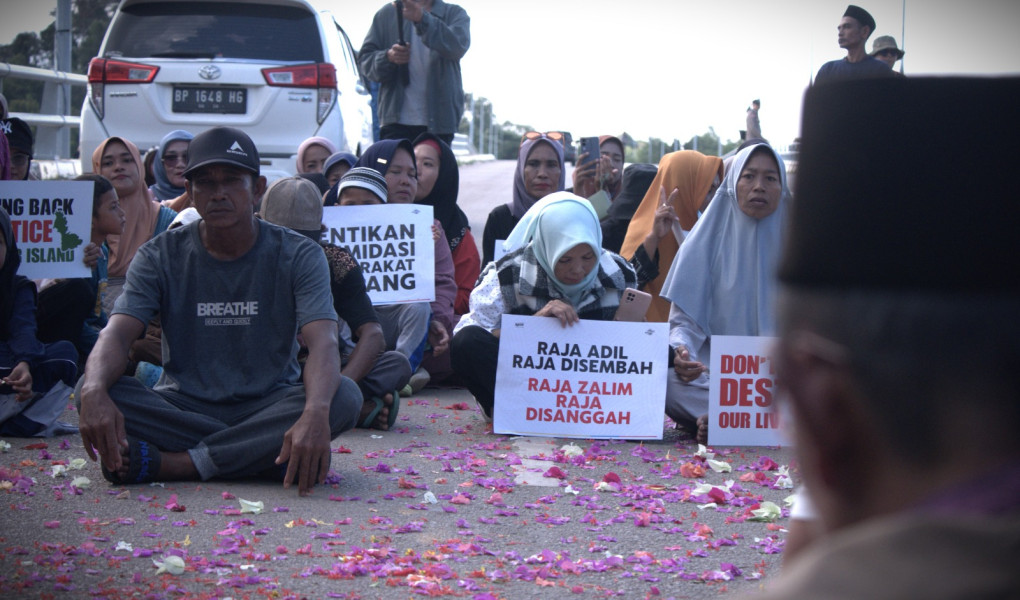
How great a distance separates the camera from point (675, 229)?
762 centimetres

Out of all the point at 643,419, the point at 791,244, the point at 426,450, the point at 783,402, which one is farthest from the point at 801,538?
the point at 643,419

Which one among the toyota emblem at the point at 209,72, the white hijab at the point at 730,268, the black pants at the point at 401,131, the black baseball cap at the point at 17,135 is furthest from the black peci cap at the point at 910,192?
the toyota emblem at the point at 209,72

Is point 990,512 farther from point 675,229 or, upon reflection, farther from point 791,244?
point 675,229

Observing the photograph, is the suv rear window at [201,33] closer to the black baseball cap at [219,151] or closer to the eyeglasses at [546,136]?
the eyeglasses at [546,136]

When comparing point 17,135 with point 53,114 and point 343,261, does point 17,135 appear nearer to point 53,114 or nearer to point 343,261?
point 343,261

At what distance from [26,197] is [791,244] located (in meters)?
7.14

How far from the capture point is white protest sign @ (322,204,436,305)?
7.45 meters

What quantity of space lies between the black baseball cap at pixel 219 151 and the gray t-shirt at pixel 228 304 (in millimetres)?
322

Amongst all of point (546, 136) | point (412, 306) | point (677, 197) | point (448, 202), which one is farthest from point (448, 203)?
point (677, 197)

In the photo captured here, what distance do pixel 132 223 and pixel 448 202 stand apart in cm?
237

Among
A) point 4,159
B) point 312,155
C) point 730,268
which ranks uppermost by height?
point 312,155

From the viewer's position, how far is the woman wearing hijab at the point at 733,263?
6656mm

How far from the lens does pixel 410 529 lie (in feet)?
13.8

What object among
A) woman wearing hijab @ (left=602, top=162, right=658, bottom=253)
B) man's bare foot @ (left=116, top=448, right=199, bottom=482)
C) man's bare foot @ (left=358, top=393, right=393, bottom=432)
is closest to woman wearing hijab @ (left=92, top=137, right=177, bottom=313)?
man's bare foot @ (left=358, top=393, right=393, bottom=432)
